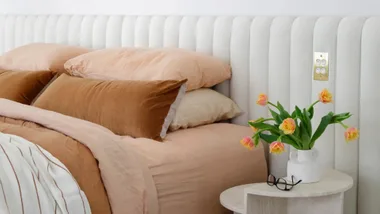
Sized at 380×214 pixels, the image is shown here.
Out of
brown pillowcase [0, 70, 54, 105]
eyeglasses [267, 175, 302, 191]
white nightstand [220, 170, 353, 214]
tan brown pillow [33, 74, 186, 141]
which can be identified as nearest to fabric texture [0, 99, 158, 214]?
tan brown pillow [33, 74, 186, 141]

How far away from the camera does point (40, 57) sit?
350 cm

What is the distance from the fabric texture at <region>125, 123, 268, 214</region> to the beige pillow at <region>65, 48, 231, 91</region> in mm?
227

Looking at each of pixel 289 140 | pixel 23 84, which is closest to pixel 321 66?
Result: pixel 289 140

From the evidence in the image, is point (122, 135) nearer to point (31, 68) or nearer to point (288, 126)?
point (288, 126)

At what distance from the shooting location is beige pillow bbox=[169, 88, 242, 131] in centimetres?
280

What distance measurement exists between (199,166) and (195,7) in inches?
39.8

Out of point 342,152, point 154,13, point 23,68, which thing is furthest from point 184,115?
point 23,68

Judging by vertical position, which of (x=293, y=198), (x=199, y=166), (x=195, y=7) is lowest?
(x=293, y=198)

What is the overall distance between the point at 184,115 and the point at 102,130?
43cm

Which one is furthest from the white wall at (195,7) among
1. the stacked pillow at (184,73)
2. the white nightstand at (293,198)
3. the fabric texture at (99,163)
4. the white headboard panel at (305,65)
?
the fabric texture at (99,163)

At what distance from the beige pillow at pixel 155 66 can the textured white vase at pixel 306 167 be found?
2.07 ft

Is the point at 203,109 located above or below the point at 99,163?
above

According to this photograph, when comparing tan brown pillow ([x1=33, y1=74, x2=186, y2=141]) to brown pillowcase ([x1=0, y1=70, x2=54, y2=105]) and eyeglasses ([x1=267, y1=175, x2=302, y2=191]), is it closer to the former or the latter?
brown pillowcase ([x1=0, y1=70, x2=54, y2=105])

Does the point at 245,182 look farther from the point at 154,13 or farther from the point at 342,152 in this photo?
the point at 154,13
